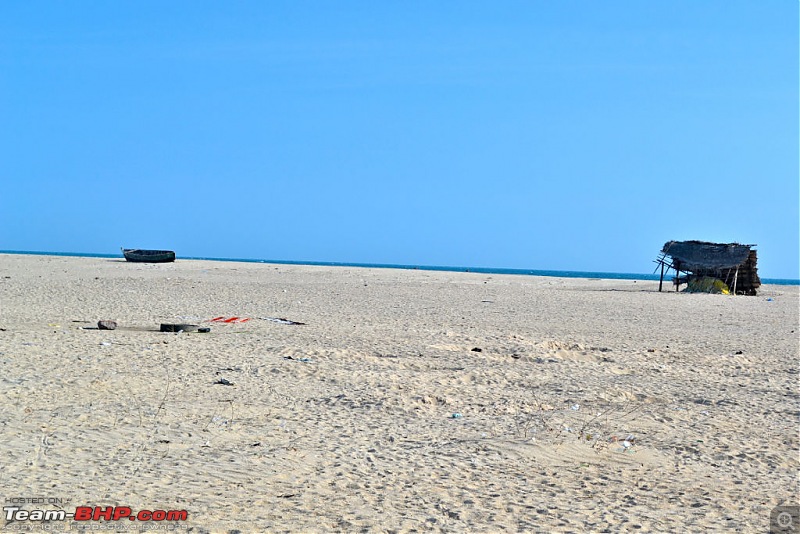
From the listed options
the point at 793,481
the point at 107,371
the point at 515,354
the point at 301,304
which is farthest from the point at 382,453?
the point at 301,304

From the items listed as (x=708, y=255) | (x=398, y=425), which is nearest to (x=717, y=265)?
(x=708, y=255)

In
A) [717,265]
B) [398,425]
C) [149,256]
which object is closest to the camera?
[398,425]

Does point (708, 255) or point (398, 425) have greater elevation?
point (708, 255)

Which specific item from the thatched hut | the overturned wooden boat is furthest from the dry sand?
the overturned wooden boat

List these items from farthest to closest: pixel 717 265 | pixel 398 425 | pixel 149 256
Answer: pixel 149 256 → pixel 717 265 → pixel 398 425

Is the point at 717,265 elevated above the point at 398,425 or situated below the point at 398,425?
above

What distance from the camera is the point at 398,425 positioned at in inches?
258

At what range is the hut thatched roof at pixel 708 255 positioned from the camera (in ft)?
92.4

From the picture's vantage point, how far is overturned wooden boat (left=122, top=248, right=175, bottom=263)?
37.5 meters

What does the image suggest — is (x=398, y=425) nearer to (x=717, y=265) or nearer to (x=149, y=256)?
(x=717, y=265)

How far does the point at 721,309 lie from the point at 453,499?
1743 cm

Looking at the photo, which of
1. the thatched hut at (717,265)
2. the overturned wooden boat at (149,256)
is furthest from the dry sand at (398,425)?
the overturned wooden boat at (149,256)

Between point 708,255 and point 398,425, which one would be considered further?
point 708,255

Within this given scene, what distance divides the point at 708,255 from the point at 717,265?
1.75 feet
